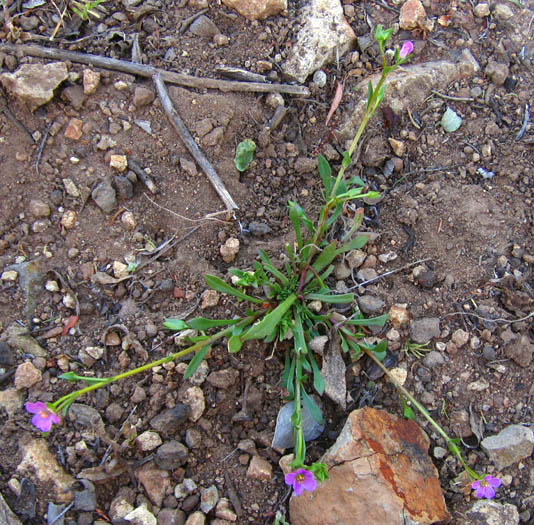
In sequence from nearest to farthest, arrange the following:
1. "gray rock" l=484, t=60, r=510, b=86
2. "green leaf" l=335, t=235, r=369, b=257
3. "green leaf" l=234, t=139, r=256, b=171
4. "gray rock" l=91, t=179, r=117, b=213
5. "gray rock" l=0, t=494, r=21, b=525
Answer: "gray rock" l=0, t=494, r=21, b=525 → "green leaf" l=335, t=235, r=369, b=257 → "gray rock" l=91, t=179, r=117, b=213 → "green leaf" l=234, t=139, r=256, b=171 → "gray rock" l=484, t=60, r=510, b=86

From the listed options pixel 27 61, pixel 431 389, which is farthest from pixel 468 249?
pixel 27 61

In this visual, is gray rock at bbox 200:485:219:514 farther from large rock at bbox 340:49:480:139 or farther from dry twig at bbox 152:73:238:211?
large rock at bbox 340:49:480:139

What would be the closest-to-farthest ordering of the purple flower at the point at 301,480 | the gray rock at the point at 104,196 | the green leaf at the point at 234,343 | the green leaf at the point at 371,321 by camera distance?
the purple flower at the point at 301,480 < the green leaf at the point at 234,343 < the green leaf at the point at 371,321 < the gray rock at the point at 104,196

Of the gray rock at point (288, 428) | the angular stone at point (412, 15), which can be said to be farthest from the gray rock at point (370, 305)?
the angular stone at point (412, 15)

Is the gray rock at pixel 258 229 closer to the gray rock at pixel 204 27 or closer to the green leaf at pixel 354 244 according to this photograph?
the green leaf at pixel 354 244

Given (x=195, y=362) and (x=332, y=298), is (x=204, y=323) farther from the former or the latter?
(x=332, y=298)

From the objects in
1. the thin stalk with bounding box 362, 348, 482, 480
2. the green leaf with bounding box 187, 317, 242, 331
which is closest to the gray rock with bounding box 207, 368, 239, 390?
the green leaf with bounding box 187, 317, 242, 331
